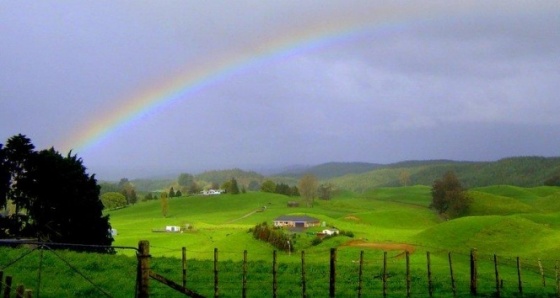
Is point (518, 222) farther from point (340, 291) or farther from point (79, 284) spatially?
point (79, 284)

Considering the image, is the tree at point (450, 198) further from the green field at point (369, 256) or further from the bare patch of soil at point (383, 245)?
the bare patch of soil at point (383, 245)

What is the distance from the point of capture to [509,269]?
41844 mm

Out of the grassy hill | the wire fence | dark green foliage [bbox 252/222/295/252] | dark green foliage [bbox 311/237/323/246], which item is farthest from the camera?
dark green foliage [bbox 311/237/323/246]

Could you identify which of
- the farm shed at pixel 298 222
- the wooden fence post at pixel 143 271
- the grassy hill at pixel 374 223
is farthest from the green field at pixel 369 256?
the farm shed at pixel 298 222

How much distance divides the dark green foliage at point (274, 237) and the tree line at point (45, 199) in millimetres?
18147

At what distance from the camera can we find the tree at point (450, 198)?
387ft

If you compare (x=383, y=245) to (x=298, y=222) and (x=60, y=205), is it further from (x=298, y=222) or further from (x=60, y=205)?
(x=298, y=222)

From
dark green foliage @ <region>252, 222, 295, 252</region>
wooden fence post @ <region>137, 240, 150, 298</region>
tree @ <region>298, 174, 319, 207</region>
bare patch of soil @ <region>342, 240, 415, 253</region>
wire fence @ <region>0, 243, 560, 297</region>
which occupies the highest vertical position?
tree @ <region>298, 174, 319, 207</region>

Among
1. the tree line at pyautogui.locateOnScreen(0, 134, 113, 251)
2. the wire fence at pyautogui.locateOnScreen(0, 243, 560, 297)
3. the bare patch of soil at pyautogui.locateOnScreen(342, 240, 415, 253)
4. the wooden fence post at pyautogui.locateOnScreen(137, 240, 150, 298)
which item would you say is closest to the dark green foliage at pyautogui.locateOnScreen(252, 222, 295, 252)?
the bare patch of soil at pyautogui.locateOnScreen(342, 240, 415, 253)

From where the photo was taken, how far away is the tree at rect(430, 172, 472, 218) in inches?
4641

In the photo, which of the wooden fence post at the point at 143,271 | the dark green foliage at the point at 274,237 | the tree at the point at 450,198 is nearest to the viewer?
the wooden fence post at the point at 143,271

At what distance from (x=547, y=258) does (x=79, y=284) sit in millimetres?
40206

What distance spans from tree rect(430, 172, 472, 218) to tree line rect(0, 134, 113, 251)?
86.5 m

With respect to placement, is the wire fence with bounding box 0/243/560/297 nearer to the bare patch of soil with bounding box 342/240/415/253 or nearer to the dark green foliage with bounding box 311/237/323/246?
the bare patch of soil with bounding box 342/240/415/253
